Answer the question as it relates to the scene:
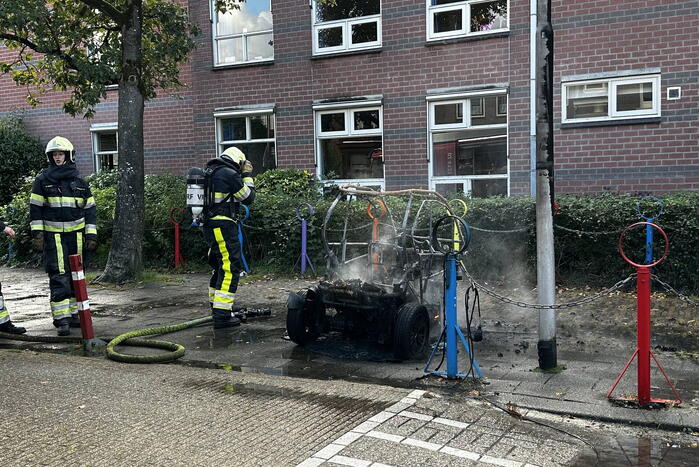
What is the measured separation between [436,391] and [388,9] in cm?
1098

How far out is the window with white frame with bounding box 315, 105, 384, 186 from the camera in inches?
603

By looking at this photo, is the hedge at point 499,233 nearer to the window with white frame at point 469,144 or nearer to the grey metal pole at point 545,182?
the grey metal pole at point 545,182

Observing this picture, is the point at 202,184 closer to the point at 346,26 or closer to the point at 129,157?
the point at 129,157

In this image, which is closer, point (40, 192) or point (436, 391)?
point (436, 391)

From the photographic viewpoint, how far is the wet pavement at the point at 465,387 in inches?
171

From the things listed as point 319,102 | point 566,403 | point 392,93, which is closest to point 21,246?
point 319,102

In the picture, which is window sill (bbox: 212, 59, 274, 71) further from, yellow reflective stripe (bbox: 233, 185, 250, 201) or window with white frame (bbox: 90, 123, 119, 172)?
yellow reflective stripe (bbox: 233, 185, 250, 201)

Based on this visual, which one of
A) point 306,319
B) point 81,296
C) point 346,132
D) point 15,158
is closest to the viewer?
point 306,319

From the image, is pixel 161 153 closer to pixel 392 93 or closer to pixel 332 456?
pixel 392 93

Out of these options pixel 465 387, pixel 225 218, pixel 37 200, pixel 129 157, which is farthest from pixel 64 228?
pixel 465 387

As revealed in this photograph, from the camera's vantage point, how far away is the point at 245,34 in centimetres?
1644

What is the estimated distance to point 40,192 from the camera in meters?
8.09

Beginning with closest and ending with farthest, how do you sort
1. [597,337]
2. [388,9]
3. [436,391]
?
[436,391] < [597,337] < [388,9]

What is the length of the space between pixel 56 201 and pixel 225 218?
196cm
